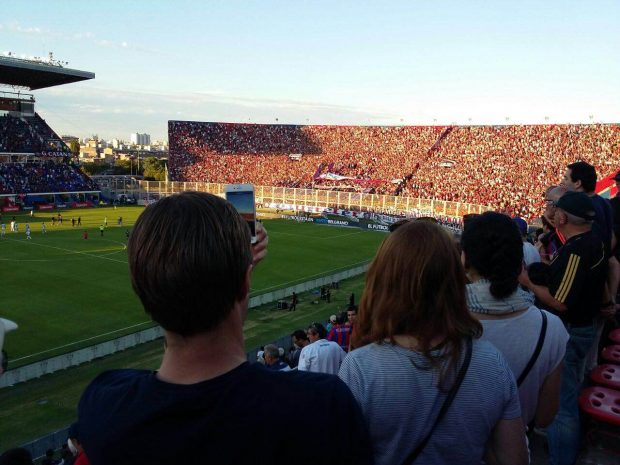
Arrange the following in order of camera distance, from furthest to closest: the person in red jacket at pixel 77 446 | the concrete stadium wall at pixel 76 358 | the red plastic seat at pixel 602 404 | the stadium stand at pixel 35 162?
the stadium stand at pixel 35 162 → the concrete stadium wall at pixel 76 358 → the red plastic seat at pixel 602 404 → the person in red jacket at pixel 77 446

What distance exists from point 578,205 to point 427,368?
3510 millimetres

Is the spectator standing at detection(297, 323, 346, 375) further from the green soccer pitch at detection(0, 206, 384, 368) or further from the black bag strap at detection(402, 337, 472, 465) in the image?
the green soccer pitch at detection(0, 206, 384, 368)

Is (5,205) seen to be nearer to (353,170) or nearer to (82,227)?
(82,227)

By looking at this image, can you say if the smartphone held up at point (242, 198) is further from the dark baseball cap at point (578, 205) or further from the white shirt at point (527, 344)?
the dark baseball cap at point (578, 205)

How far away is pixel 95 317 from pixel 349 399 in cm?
2322

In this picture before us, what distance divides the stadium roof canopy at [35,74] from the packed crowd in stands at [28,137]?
4.88 meters

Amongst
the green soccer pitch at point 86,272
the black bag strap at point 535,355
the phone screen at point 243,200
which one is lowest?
the green soccer pitch at point 86,272

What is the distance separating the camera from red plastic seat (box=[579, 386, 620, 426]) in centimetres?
539

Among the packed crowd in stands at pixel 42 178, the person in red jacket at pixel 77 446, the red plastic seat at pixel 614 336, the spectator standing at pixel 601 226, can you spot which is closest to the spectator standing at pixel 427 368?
the person in red jacket at pixel 77 446

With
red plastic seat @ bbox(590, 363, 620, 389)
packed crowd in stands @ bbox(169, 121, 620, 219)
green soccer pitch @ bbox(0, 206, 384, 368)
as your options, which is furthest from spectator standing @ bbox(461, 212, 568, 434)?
packed crowd in stands @ bbox(169, 121, 620, 219)

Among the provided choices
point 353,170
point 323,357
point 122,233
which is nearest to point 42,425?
point 323,357

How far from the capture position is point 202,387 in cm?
174

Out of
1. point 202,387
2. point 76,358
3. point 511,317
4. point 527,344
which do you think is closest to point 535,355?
point 527,344

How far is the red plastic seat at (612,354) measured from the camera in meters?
7.17
